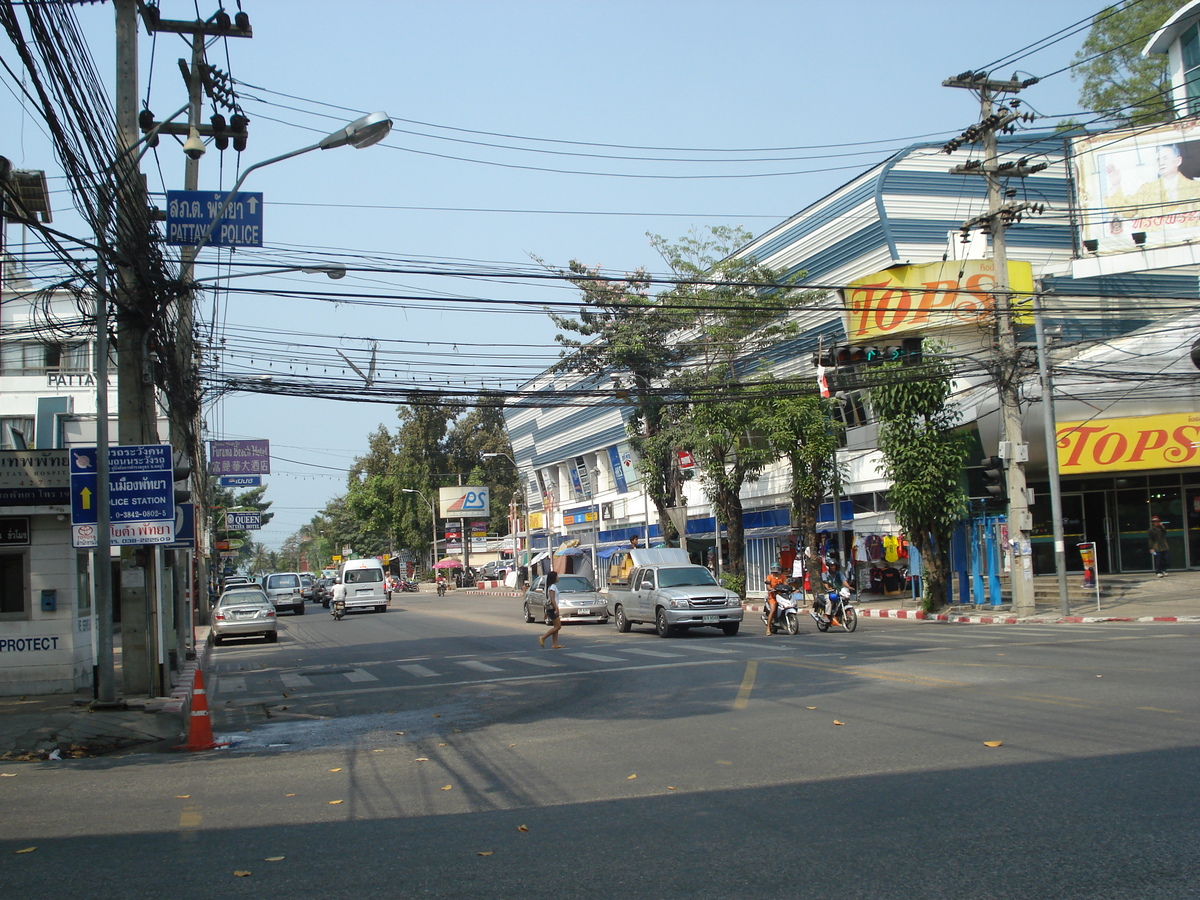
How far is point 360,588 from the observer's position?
155ft

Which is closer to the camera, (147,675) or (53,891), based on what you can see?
(53,891)

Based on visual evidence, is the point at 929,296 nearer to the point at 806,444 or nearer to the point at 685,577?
the point at 806,444

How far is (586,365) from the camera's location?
4097cm

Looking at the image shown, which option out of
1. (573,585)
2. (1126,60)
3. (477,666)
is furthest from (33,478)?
(1126,60)

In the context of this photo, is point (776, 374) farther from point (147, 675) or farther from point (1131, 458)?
point (147, 675)

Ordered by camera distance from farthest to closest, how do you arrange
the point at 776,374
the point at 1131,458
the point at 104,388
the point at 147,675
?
the point at 776,374, the point at 1131,458, the point at 147,675, the point at 104,388

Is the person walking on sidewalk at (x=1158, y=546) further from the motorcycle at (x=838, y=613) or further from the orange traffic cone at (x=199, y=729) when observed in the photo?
the orange traffic cone at (x=199, y=729)

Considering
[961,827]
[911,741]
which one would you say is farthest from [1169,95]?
[961,827]

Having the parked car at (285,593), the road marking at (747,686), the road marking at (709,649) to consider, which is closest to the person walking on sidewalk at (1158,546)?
the road marking at (709,649)

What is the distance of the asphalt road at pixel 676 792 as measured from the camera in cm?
589

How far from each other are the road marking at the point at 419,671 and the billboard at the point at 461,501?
6657cm

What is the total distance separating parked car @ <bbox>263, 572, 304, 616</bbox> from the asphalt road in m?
36.0

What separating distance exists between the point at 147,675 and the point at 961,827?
12.6m

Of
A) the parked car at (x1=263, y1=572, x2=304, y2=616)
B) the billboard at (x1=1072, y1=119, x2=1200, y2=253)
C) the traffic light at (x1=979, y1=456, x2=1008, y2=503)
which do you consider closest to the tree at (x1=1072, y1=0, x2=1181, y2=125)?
the billboard at (x1=1072, y1=119, x2=1200, y2=253)
